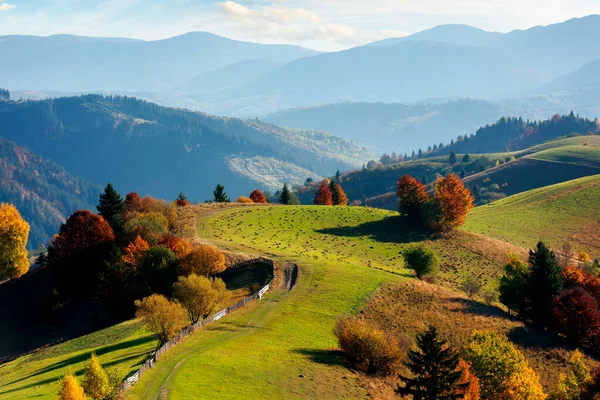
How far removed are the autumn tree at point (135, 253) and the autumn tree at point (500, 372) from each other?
5643 centimetres

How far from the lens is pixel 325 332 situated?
197 feet

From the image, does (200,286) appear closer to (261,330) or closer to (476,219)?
(261,330)

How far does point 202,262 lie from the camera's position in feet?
258

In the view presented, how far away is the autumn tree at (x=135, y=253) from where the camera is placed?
280 ft

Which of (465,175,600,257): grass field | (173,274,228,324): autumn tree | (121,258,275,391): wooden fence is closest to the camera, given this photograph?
(121,258,275,391): wooden fence

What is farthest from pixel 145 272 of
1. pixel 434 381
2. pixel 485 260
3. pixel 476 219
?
pixel 476 219

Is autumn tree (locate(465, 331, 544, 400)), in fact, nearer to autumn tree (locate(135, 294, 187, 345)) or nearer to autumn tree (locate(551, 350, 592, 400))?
autumn tree (locate(551, 350, 592, 400))

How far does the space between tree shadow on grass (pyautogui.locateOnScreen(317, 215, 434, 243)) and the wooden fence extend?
3109 cm

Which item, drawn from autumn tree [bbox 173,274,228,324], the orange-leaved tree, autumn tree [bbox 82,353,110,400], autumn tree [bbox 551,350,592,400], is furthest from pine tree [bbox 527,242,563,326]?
the orange-leaved tree

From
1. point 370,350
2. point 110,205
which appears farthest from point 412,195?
point 370,350

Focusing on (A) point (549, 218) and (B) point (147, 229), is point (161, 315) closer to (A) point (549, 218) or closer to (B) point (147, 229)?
(B) point (147, 229)

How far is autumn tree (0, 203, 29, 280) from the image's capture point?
94925 millimetres

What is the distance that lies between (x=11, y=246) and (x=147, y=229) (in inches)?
1040

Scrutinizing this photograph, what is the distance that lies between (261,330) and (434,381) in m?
23.4
